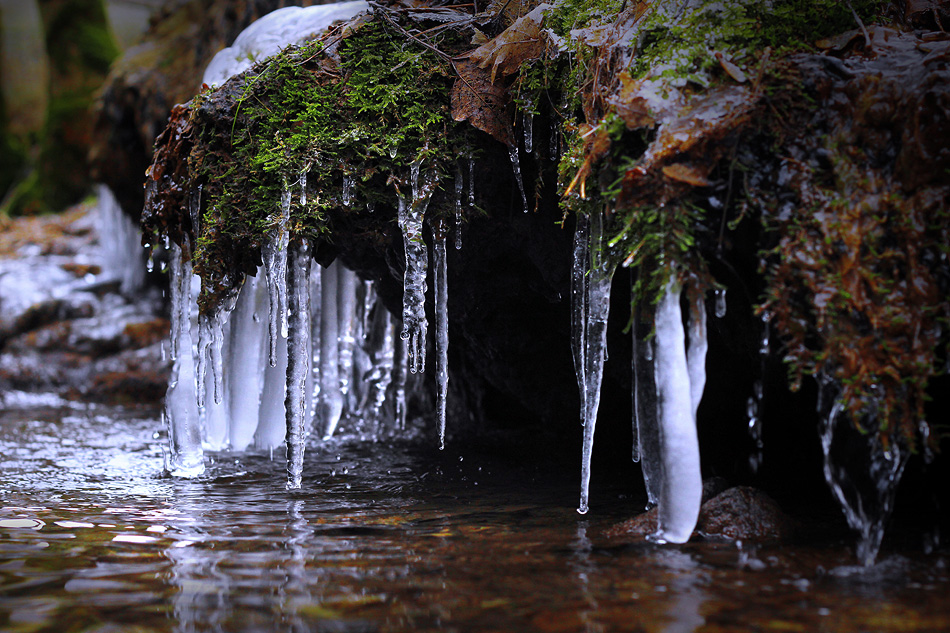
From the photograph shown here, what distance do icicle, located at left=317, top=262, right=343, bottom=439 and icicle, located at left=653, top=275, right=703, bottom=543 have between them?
239 centimetres

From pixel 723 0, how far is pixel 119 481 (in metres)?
3.68

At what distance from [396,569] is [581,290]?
1404 millimetres

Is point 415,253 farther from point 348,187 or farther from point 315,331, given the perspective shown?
point 315,331

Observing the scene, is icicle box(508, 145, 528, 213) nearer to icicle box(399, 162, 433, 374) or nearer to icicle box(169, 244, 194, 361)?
icicle box(399, 162, 433, 374)

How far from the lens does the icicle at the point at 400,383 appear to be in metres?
5.32

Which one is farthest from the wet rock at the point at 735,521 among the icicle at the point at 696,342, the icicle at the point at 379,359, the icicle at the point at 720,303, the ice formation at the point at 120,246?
the ice formation at the point at 120,246

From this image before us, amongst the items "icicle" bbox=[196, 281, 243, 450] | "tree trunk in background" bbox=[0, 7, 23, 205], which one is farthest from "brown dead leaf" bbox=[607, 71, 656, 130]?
"tree trunk in background" bbox=[0, 7, 23, 205]

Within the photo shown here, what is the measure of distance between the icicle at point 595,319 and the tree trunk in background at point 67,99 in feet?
43.8

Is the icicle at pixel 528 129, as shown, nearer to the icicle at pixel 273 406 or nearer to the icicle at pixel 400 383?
the icicle at pixel 273 406

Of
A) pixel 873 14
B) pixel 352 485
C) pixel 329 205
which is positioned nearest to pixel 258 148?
pixel 329 205

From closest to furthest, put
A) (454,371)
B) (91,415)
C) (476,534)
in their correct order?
(476,534) < (454,371) < (91,415)

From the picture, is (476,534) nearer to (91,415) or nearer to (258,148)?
(258,148)

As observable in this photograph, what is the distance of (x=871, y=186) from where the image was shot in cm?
226

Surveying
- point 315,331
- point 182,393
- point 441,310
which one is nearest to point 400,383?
point 315,331
